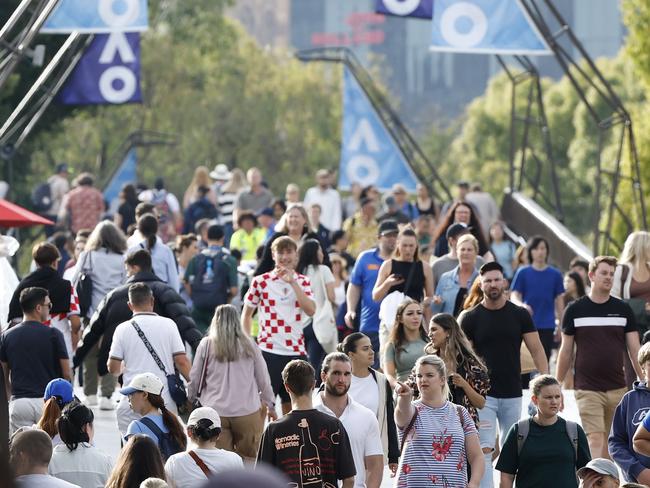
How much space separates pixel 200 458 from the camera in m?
8.66

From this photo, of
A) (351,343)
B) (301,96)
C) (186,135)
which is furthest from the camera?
(301,96)

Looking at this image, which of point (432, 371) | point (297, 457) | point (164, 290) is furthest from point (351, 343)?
point (164, 290)

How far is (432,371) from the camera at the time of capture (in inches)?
354

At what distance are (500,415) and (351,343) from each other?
6.20 ft

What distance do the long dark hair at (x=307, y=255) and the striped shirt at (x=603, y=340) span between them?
2.95 meters

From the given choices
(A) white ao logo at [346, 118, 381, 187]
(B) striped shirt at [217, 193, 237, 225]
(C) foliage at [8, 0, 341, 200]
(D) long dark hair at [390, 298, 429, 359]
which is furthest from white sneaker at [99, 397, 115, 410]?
(C) foliage at [8, 0, 341, 200]

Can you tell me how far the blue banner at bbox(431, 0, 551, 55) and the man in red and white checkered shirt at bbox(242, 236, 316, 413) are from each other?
6433 mm

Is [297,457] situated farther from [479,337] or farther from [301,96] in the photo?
[301,96]

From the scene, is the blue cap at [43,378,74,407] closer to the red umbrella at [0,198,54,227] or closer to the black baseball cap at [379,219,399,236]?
the red umbrella at [0,198,54,227]

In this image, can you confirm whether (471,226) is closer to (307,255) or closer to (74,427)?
(307,255)

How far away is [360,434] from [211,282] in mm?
7109

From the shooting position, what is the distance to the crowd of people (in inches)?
343

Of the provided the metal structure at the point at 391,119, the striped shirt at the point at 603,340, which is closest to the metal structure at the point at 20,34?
the striped shirt at the point at 603,340

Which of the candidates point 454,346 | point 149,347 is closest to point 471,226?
point 149,347
